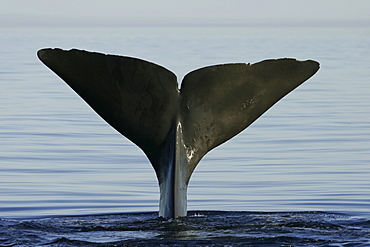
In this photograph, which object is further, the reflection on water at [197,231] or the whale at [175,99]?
the whale at [175,99]

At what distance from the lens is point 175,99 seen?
8.06 metres

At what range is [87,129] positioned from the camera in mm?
19062

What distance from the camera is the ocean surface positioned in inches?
320

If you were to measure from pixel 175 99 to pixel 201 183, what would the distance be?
490 cm

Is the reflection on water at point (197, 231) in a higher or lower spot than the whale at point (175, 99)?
lower

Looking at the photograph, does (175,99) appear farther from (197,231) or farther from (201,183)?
(201,183)

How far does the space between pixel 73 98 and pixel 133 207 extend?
1633 cm

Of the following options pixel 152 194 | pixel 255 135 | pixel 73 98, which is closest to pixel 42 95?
pixel 73 98

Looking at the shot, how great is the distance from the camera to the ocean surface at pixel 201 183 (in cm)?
812

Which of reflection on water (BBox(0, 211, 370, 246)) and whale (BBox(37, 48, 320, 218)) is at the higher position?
whale (BBox(37, 48, 320, 218))

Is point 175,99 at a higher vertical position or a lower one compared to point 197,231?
higher

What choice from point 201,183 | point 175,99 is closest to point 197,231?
point 175,99

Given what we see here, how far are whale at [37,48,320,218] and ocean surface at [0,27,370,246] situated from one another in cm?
52

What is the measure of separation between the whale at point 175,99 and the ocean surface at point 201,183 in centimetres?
52
